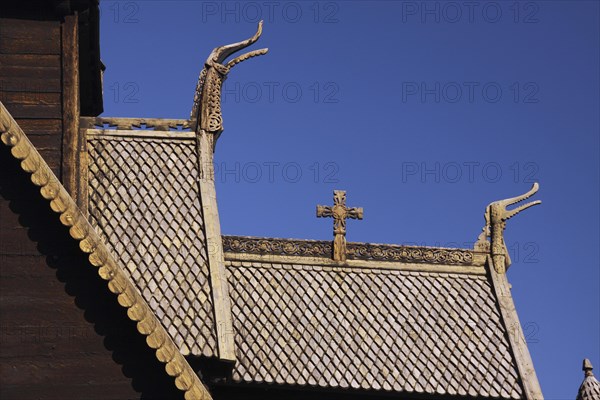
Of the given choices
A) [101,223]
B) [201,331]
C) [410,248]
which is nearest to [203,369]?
[201,331]

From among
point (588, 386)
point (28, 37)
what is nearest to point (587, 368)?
point (588, 386)

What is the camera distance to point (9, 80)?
1941 cm

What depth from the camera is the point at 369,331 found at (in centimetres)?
2109

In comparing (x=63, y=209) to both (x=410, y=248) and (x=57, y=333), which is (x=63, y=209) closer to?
(x=57, y=333)

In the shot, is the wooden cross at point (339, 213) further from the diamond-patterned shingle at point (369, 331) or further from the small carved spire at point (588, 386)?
the small carved spire at point (588, 386)

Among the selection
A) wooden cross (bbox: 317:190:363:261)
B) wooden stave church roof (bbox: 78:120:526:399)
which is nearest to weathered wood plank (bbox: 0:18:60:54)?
wooden stave church roof (bbox: 78:120:526:399)

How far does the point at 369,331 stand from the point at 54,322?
312 inches

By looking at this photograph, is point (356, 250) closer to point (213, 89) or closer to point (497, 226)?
point (497, 226)

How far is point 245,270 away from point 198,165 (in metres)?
1.98

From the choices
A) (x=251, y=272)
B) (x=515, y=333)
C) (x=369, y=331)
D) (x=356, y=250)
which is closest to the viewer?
(x=369, y=331)

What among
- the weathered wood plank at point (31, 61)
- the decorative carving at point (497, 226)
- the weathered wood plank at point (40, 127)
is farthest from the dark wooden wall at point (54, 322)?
the decorative carving at point (497, 226)

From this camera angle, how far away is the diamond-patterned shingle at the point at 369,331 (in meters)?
20.2

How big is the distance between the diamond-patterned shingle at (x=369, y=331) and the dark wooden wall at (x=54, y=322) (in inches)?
228

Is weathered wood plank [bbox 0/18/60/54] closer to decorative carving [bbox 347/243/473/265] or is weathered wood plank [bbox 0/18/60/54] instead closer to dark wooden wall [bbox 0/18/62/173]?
dark wooden wall [bbox 0/18/62/173]
